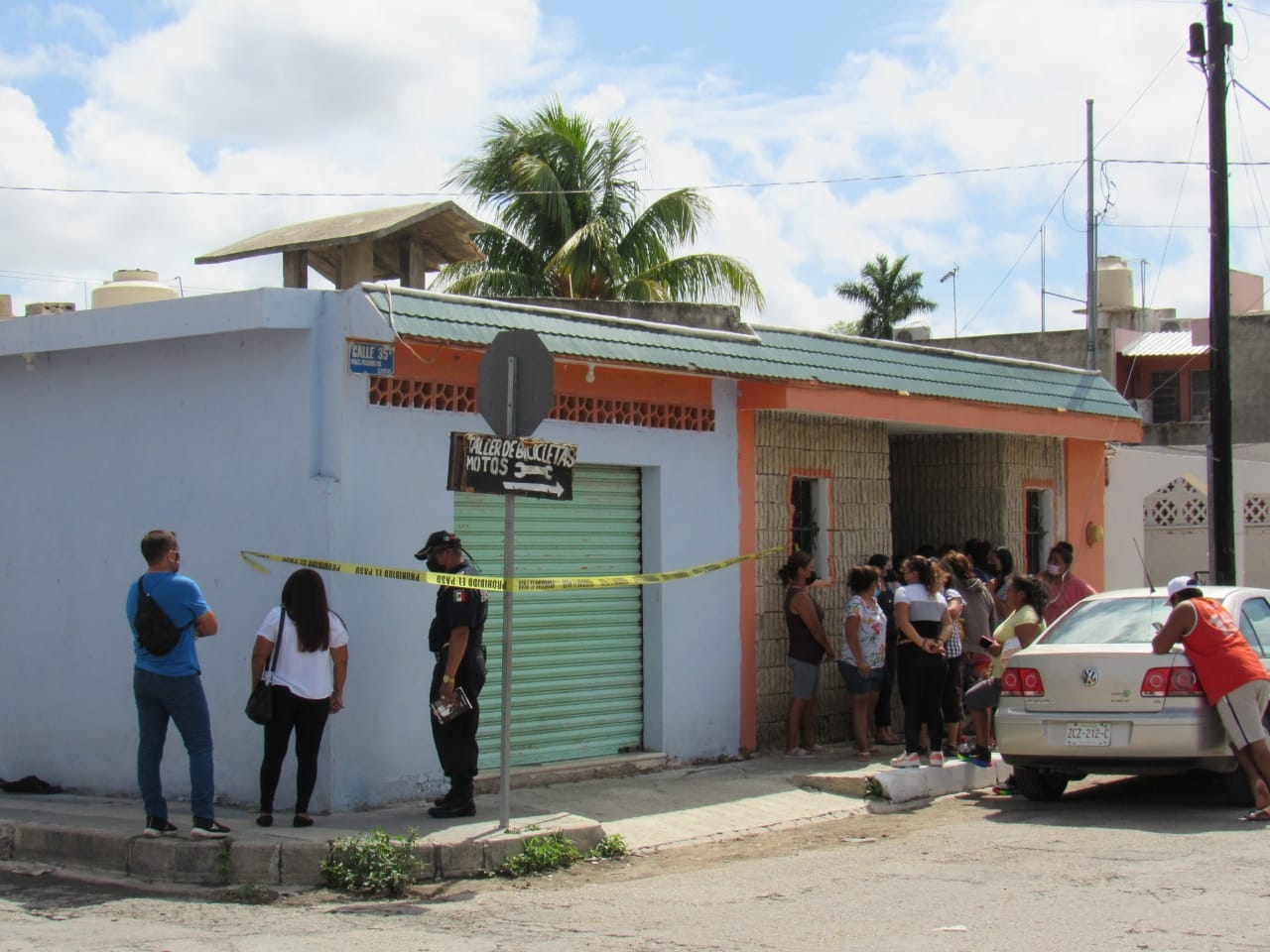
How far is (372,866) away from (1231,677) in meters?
5.57

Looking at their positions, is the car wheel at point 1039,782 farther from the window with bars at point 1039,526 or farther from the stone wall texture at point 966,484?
the window with bars at point 1039,526

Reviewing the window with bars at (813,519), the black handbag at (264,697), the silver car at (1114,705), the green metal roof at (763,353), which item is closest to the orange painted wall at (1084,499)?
the green metal roof at (763,353)

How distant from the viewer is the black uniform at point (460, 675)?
29.6 ft

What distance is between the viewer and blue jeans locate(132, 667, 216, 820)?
8.26 meters

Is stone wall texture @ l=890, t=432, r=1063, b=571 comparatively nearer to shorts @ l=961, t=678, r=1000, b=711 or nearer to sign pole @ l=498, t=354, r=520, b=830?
shorts @ l=961, t=678, r=1000, b=711

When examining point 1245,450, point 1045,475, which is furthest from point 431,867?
point 1245,450

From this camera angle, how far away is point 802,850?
29.9 ft

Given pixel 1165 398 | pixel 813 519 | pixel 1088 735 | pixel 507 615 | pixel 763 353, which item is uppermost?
pixel 1165 398

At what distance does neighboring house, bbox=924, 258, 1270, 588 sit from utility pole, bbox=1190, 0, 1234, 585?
7.05 ft

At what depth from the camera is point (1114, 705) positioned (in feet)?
32.2

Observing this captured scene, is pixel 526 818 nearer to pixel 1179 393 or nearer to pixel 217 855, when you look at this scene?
pixel 217 855

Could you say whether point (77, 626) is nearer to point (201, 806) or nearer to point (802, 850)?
point (201, 806)

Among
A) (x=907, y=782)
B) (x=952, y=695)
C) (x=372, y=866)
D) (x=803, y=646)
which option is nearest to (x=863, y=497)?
(x=803, y=646)

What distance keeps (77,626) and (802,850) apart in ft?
17.7
